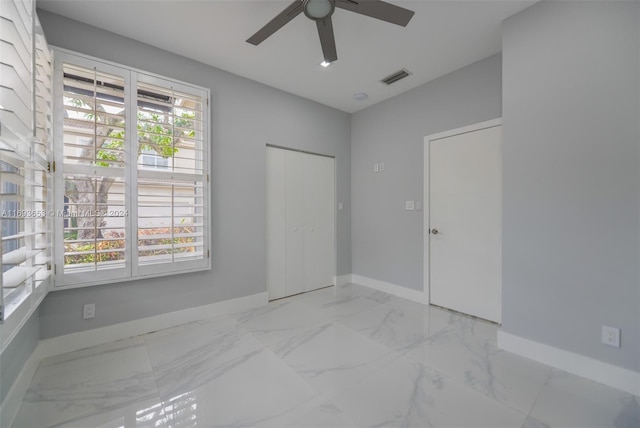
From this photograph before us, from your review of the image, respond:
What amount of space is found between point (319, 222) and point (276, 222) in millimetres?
721

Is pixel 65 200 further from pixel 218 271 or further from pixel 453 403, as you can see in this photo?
pixel 453 403

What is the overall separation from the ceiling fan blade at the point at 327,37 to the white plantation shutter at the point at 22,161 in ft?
5.04

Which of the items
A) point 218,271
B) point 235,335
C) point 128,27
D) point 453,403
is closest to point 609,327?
point 453,403

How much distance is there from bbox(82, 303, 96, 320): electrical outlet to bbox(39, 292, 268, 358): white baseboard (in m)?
0.12

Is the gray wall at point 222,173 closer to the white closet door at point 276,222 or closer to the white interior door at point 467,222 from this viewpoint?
the white closet door at point 276,222

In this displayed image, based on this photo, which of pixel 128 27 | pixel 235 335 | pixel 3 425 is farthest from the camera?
pixel 235 335

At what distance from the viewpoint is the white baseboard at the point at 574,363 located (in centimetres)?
170

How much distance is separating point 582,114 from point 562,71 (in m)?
0.35

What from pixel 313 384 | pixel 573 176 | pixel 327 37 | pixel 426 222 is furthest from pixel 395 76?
pixel 313 384

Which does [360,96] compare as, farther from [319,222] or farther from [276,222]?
[276,222]

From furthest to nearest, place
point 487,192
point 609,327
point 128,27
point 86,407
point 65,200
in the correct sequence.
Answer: point 487,192 → point 128,27 → point 65,200 → point 609,327 → point 86,407

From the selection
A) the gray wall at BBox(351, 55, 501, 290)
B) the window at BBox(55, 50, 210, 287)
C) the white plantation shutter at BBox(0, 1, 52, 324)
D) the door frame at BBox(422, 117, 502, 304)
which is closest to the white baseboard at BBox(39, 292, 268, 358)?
the window at BBox(55, 50, 210, 287)

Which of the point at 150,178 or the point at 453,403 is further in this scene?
the point at 150,178

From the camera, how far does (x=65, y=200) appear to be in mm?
2088
